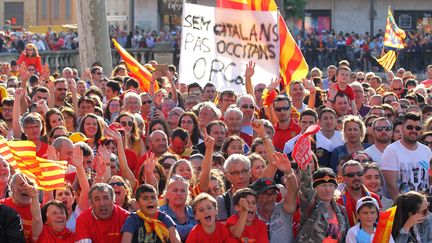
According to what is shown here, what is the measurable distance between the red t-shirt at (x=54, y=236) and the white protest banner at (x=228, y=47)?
5.98m

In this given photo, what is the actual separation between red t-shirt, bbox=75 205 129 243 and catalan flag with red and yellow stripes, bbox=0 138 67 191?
43cm

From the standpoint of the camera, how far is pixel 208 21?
16312mm

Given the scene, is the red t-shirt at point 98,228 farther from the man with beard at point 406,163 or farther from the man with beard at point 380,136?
the man with beard at point 380,136

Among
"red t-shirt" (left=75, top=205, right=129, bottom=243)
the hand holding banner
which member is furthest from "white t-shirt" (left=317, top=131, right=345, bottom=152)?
"red t-shirt" (left=75, top=205, right=129, bottom=243)

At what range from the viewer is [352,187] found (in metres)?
10.8

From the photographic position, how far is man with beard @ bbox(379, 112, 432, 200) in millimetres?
11789

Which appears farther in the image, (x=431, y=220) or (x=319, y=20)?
(x=319, y=20)

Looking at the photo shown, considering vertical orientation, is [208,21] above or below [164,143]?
above

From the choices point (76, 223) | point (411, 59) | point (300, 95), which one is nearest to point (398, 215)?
point (76, 223)

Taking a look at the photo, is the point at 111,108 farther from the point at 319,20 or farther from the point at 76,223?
the point at 319,20

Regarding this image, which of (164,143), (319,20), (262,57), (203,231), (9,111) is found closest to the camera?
(203,231)

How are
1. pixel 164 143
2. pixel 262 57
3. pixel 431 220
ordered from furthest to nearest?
pixel 262 57 < pixel 164 143 < pixel 431 220

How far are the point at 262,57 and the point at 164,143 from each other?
3.49 m

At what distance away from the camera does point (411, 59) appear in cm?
3953
